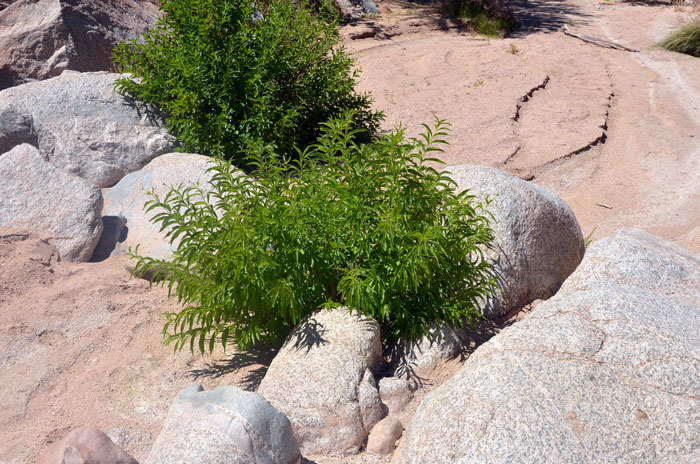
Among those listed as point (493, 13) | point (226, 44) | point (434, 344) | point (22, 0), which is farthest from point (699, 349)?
point (493, 13)

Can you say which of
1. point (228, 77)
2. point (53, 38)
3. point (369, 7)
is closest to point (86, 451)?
point (228, 77)

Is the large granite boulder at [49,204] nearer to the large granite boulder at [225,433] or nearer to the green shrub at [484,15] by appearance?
the large granite boulder at [225,433]

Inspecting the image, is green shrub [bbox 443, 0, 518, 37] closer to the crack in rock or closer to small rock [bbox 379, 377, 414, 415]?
the crack in rock

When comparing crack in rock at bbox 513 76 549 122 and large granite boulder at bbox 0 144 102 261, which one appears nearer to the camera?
large granite boulder at bbox 0 144 102 261

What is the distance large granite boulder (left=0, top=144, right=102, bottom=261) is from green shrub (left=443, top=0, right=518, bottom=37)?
9088mm

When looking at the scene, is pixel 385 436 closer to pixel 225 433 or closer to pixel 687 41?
pixel 225 433

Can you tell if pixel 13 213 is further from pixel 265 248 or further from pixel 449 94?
pixel 449 94

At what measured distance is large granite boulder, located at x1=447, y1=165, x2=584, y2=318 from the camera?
4.45 meters

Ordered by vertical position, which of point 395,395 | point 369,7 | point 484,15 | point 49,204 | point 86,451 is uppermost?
point 86,451

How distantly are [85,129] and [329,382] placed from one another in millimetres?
4169

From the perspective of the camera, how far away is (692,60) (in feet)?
35.7

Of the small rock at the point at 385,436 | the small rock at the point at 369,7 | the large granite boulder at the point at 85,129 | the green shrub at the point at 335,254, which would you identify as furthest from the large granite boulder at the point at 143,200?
the small rock at the point at 369,7

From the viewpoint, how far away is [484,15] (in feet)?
42.7

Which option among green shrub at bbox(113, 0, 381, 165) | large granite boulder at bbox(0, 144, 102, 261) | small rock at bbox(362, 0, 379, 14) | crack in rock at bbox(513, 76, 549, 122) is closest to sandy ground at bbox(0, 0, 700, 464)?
crack in rock at bbox(513, 76, 549, 122)
